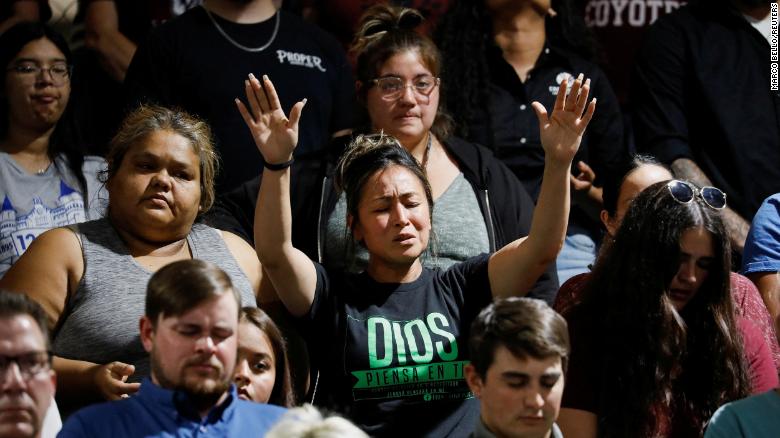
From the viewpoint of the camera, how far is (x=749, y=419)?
117 inches

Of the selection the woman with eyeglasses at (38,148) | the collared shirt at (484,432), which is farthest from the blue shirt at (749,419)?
the woman with eyeglasses at (38,148)

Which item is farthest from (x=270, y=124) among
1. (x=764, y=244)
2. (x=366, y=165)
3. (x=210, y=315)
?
(x=764, y=244)

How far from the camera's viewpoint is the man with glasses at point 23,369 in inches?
103

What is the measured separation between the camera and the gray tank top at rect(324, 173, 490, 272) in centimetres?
379

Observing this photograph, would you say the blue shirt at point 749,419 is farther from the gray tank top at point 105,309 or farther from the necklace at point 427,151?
the necklace at point 427,151

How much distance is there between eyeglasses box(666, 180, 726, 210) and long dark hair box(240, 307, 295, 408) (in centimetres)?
112

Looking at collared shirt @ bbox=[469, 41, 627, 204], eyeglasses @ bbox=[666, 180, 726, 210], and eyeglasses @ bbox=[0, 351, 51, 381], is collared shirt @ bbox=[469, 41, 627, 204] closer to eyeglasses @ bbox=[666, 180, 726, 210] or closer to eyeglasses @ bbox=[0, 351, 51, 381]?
eyeglasses @ bbox=[666, 180, 726, 210]

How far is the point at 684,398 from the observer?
333cm

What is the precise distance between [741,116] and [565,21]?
763mm

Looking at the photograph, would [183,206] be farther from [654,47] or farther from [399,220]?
[654,47]

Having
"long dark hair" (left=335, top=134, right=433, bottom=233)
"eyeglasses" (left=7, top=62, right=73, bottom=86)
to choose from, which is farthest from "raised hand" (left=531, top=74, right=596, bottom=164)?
"eyeglasses" (left=7, top=62, right=73, bottom=86)

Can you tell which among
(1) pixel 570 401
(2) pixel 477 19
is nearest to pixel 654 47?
(2) pixel 477 19

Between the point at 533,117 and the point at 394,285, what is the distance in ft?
4.59

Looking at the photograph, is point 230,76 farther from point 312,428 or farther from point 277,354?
point 312,428
